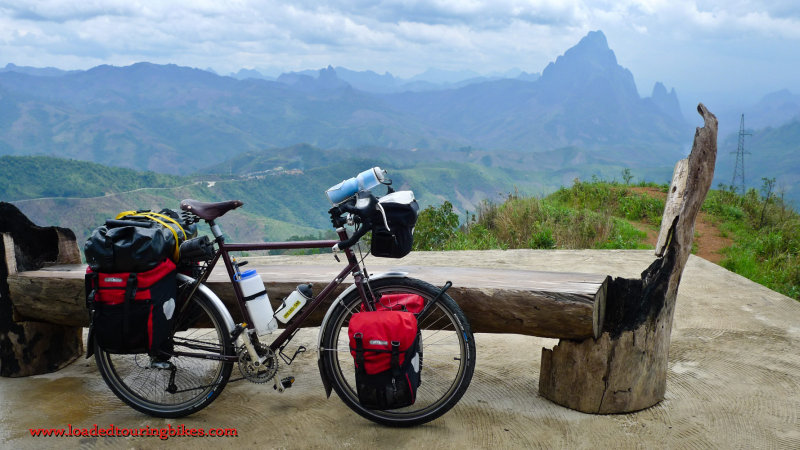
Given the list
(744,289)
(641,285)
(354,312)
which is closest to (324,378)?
(354,312)

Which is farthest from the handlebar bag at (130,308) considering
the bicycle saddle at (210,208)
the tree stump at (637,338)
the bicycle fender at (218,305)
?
the tree stump at (637,338)

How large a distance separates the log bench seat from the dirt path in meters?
6.83

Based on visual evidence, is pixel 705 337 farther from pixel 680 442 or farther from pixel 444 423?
pixel 444 423

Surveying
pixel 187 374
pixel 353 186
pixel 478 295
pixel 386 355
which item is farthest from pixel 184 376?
pixel 478 295

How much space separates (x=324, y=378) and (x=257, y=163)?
525ft

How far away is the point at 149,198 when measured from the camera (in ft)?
247

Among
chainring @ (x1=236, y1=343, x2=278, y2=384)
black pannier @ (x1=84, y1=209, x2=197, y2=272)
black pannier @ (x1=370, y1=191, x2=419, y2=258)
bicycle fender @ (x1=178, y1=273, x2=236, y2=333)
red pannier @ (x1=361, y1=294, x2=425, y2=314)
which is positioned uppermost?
black pannier @ (x1=370, y1=191, x2=419, y2=258)

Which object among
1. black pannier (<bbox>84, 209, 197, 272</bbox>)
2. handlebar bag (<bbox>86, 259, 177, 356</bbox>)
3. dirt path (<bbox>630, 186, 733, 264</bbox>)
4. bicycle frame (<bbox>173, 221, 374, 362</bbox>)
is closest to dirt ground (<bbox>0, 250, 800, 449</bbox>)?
bicycle frame (<bbox>173, 221, 374, 362</bbox>)

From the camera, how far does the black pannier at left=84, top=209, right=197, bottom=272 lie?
2867mm

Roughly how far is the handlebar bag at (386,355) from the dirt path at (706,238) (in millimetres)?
7616

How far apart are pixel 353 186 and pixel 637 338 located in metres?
1.77

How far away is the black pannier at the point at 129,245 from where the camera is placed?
2.87 m

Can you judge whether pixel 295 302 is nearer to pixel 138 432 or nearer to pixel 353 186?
pixel 353 186

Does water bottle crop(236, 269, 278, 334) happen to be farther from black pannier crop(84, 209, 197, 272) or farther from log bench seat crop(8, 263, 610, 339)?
black pannier crop(84, 209, 197, 272)
